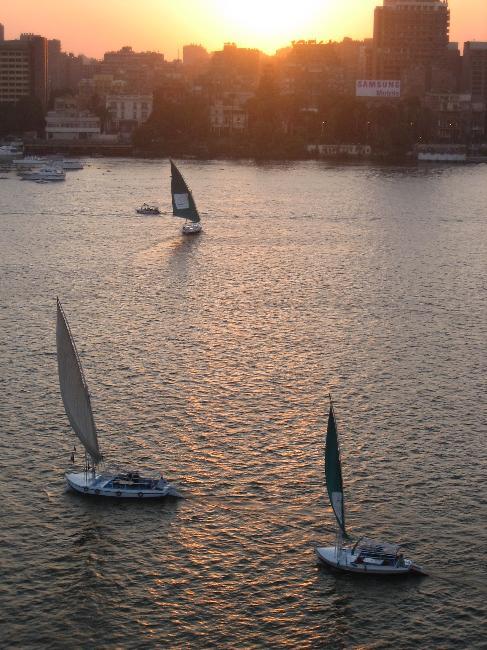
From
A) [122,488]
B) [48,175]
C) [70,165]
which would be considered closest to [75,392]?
[122,488]

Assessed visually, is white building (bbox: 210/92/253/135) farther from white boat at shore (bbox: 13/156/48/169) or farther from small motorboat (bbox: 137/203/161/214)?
small motorboat (bbox: 137/203/161/214)

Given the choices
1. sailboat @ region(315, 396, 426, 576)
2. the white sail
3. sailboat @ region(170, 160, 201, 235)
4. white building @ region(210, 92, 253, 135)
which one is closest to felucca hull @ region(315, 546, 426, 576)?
sailboat @ region(315, 396, 426, 576)

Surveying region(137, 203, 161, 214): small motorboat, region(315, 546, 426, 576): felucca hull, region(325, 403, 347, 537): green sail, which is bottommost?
region(315, 546, 426, 576): felucca hull

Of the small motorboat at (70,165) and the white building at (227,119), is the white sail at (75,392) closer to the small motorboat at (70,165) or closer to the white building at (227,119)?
the small motorboat at (70,165)

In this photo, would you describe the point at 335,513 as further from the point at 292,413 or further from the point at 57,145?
the point at 57,145

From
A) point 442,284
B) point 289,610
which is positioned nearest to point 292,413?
point 289,610
